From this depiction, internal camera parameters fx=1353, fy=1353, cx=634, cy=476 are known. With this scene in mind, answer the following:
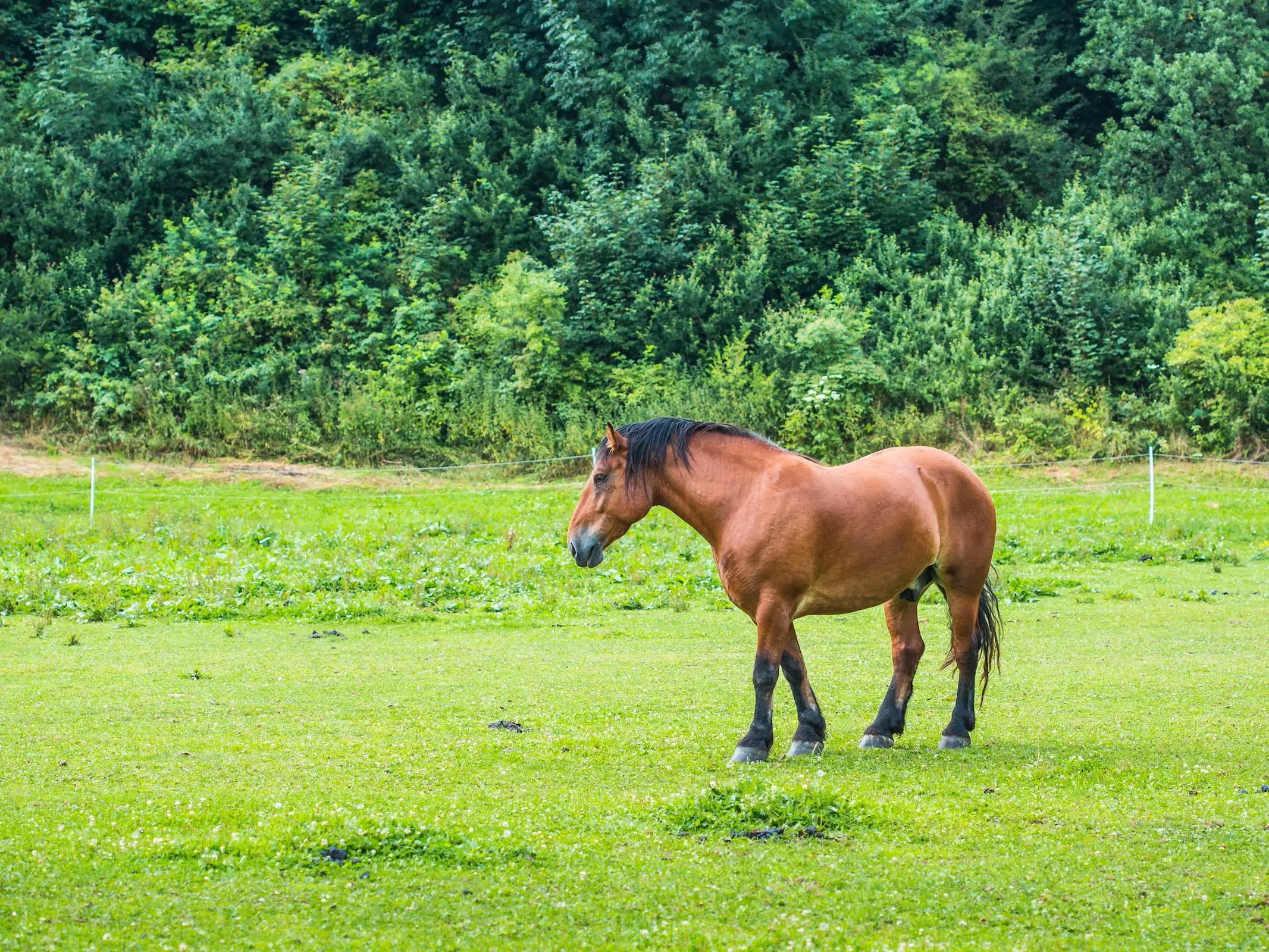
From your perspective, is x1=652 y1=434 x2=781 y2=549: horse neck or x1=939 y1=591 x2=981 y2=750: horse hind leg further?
x1=939 y1=591 x2=981 y2=750: horse hind leg

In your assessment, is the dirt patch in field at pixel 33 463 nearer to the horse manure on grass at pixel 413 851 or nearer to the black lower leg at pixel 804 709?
the black lower leg at pixel 804 709

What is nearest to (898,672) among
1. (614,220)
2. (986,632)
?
(986,632)

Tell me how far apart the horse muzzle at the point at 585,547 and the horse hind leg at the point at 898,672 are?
212 centimetres

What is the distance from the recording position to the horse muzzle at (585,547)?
898 centimetres

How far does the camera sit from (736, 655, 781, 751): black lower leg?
27.5 ft

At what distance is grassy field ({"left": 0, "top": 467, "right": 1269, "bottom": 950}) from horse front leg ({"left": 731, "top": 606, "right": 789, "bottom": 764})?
0.23 m

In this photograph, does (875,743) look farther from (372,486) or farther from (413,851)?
(372,486)

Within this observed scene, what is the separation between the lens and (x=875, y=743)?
8914 mm

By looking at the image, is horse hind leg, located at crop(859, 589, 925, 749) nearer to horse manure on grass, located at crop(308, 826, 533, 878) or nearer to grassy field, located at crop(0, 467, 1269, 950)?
grassy field, located at crop(0, 467, 1269, 950)

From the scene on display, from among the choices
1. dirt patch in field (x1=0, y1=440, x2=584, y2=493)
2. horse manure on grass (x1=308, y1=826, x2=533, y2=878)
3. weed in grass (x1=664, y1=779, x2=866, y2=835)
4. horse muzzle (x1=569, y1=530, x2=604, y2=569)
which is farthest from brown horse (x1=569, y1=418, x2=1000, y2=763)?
dirt patch in field (x1=0, y1=440, x2=584, y2=493)

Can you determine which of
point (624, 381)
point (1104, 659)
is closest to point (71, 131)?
point (624, 381)

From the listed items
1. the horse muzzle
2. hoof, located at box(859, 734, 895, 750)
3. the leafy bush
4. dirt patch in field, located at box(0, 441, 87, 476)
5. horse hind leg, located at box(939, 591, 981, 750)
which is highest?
the leafy bush

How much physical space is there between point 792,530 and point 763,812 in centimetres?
232

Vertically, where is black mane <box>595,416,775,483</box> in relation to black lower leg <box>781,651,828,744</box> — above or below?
above
